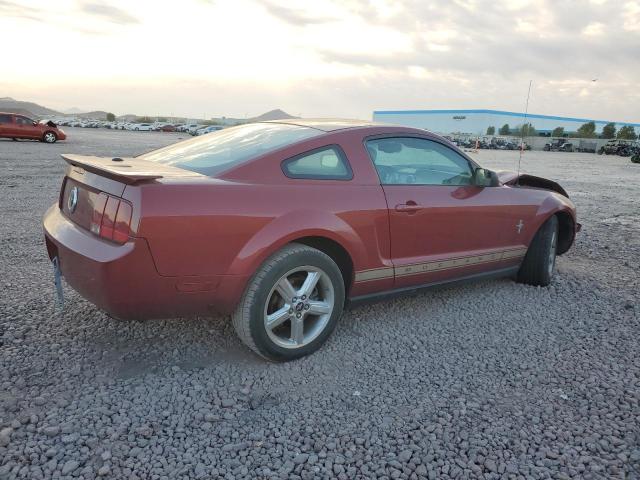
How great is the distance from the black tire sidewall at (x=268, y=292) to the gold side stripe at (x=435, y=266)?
23cm

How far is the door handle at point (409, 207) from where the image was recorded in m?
3.51

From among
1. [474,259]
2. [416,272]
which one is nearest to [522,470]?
[416,272]

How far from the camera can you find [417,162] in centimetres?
386

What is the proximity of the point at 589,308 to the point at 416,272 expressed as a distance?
179 cm

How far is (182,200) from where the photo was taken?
8.71 ft

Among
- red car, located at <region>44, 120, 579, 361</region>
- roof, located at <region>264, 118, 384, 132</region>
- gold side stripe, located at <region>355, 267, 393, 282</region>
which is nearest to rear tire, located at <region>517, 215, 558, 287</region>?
red car, located at <region>44, 120, 579, 361</region>

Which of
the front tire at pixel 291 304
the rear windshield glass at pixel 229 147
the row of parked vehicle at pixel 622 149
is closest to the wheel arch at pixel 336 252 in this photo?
the front tire at pixel 291 304

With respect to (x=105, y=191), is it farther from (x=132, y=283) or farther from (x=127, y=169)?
(x=132, y=283)

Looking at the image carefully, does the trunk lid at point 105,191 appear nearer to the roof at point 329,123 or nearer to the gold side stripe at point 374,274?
the roof at point 329,123

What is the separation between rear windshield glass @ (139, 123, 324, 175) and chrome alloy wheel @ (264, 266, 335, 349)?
0.81m

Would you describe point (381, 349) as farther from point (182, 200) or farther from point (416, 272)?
point (182, 200)

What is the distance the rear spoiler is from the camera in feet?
8.61

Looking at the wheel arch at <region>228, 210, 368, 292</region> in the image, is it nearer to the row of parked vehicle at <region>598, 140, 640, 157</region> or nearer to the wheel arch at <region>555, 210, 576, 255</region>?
the wheel arch at <region>555, 210, 576, 255</region>

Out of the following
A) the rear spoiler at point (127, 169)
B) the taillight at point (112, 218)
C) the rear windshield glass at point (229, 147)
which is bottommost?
the taillight at point (112, 218)
